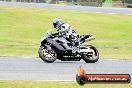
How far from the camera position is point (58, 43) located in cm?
1695

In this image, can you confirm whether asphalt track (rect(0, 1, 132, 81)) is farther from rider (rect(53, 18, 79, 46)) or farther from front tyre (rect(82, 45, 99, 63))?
rider (rect(53, 18, 79, 46))

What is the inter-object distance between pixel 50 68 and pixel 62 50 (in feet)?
5.49

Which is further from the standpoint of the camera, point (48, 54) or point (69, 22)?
point (69, 22)

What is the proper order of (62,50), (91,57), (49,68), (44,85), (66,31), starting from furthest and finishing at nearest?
(91,57) → (62,50) → (66,31) → (49,68) → (44,85)

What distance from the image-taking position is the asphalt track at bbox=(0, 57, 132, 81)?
1330cm

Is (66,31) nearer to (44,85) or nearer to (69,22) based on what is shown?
(44,85)

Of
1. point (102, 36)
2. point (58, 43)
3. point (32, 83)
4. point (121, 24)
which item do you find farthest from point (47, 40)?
point (121, 24)

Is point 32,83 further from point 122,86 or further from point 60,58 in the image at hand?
point 60,58

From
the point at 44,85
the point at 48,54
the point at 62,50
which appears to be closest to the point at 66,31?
the point at 62,50

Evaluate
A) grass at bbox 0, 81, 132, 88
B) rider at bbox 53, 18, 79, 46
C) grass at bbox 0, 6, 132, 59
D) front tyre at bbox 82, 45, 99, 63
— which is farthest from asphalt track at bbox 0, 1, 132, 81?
grass at bbox 0, 6, 132, 59

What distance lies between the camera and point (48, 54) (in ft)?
55.8

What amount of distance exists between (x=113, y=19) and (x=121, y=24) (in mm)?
3328

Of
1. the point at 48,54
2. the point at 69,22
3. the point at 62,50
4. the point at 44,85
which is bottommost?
the point at 69,22

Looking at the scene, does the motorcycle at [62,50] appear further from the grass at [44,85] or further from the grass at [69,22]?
the grass at [69,22]
